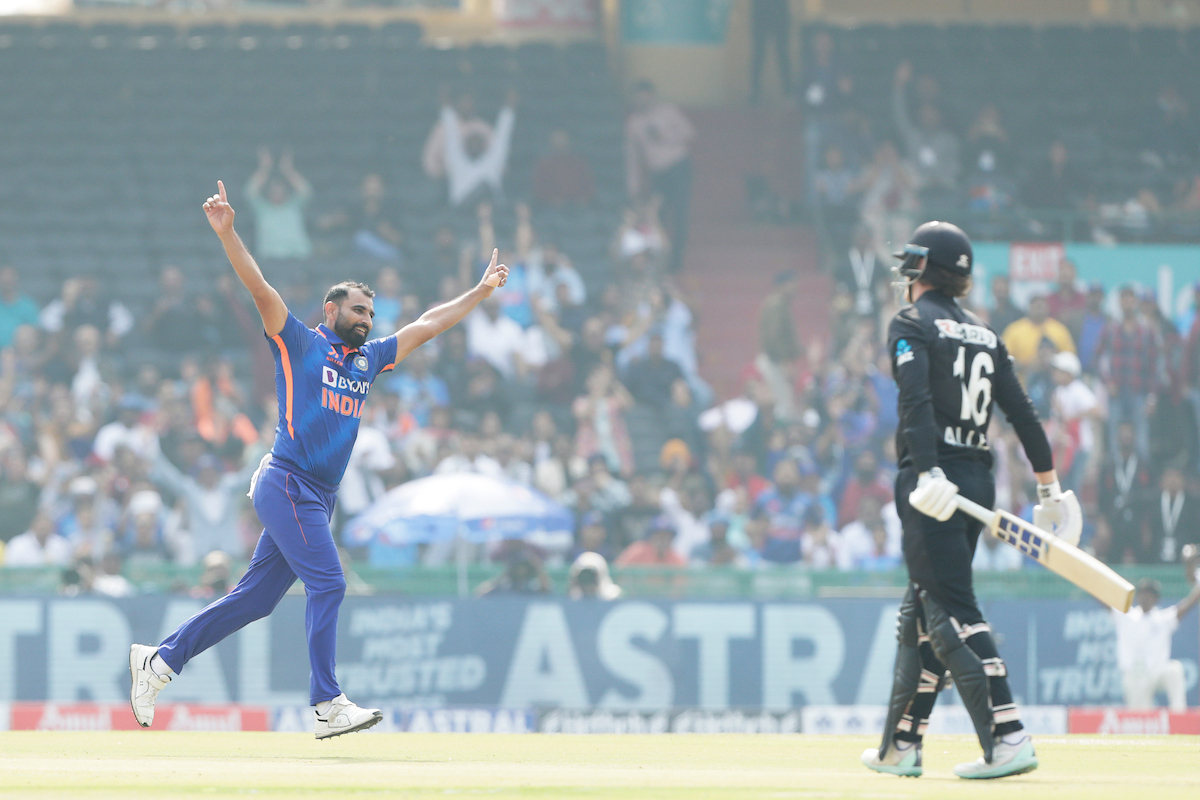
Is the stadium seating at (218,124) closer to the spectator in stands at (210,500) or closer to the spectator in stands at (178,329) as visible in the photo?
the spectator in stands at (178,329)

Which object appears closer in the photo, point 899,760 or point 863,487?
point 899,760

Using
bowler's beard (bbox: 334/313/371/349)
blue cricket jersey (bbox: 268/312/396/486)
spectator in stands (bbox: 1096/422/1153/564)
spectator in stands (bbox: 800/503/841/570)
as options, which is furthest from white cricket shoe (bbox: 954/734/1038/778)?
spectator in stands (bbox: 1096/422/1153/564)

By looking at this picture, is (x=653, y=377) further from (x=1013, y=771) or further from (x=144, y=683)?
(x=1013, y=771)

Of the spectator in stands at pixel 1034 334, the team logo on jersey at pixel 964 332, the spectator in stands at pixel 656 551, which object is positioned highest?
the spectator in stands at pixel 1034 334

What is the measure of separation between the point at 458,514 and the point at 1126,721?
6.02 m

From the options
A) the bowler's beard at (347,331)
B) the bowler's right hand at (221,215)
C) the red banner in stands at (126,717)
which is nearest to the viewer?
the bowler's right hand at (221,215)

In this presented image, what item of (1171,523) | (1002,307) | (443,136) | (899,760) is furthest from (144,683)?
(443,136)

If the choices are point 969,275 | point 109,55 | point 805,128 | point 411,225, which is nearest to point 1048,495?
point 969,275

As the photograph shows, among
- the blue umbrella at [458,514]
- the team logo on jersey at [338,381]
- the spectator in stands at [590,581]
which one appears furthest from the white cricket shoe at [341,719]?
the blue umbrella at [458,514]

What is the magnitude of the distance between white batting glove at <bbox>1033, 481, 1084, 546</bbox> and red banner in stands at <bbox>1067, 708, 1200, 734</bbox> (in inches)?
281

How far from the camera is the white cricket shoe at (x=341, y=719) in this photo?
25.8 feet

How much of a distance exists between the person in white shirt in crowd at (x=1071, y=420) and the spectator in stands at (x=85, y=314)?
10.6m

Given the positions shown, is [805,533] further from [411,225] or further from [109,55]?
[109,55]

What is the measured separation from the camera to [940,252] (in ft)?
23.3
